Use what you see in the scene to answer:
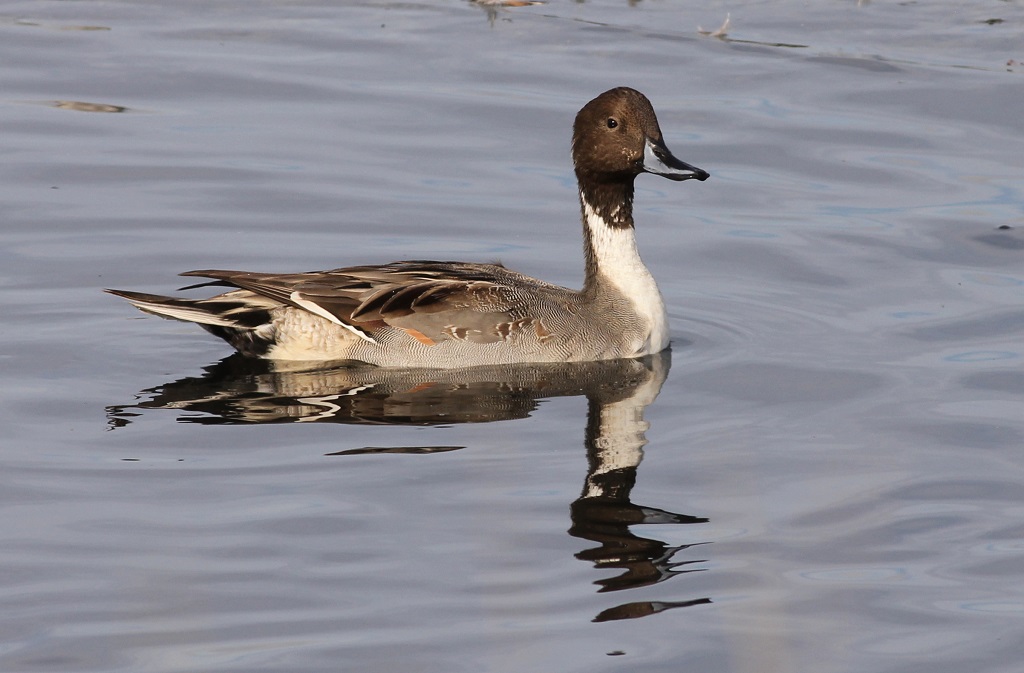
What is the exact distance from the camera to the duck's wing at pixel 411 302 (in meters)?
9.06

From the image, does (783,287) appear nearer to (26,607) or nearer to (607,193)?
(607,193)

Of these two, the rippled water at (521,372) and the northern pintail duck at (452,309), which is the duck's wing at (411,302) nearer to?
the northern pintail duck at (452,309)

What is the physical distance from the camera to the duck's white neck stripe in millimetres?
9445

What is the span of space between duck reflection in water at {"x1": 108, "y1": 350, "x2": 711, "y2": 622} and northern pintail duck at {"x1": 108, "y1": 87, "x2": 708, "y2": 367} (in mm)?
100

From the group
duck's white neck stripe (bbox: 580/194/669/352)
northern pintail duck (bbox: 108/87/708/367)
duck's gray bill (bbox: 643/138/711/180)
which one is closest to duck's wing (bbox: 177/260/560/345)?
northern pintail duck (bbox: 108/87/708/367)

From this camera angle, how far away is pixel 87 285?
10.2 metres

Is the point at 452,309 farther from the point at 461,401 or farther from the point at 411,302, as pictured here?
the point at 461,401

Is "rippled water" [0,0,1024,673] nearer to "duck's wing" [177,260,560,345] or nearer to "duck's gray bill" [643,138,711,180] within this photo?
"duck's wing" [177,260,560,345]

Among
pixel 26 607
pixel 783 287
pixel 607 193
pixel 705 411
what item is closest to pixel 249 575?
pixel 26 607

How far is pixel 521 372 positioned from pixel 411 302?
69cm

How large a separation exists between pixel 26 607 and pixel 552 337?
156 inches

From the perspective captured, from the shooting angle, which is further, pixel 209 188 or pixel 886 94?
pixel 886 94

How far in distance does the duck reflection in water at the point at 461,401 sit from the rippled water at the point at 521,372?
0.03 m

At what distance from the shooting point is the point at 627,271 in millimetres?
9680
